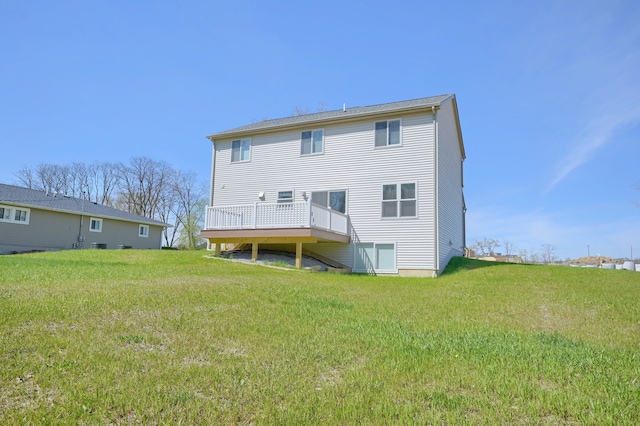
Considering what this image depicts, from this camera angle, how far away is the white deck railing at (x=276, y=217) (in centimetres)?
1414

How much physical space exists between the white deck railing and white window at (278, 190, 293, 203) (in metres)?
2.15

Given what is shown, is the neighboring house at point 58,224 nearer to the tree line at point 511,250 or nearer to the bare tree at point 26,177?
the bare tree at point 26,177

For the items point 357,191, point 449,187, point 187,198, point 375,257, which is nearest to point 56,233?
point 357,191

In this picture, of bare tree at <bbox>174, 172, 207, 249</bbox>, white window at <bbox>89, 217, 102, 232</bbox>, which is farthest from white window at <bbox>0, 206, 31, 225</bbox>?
bare tree at <bbox>174, 172, 207, 249</bbox>

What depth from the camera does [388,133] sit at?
1559 cm

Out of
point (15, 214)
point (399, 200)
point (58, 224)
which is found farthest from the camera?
point (58, 224)

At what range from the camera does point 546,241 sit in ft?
119

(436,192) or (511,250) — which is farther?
(511,250)

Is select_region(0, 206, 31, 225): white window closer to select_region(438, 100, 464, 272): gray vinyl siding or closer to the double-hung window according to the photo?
the double-hung window

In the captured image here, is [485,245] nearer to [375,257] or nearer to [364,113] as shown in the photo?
[375,257]

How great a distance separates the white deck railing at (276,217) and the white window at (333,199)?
A: 2.10 ft

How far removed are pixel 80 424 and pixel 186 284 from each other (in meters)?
5.91

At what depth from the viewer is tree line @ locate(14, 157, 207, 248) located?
144ft

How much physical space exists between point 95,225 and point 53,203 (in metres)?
2.75
